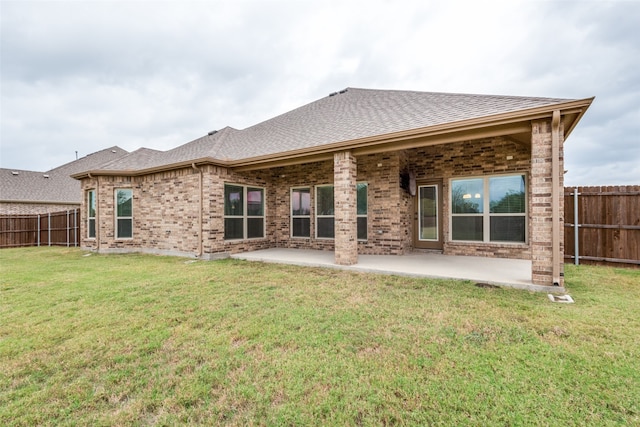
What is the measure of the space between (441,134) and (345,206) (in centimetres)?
257

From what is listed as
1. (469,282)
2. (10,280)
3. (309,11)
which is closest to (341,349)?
(469,282)

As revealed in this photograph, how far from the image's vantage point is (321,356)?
2.51 m

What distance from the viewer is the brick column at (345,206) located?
21.0 feet

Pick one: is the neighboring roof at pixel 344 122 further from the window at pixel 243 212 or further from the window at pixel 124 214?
the window at pixel 243 212

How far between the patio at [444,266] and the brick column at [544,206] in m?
0.33

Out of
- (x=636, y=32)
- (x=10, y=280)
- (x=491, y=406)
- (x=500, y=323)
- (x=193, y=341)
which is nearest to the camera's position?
(x=491, y=406)

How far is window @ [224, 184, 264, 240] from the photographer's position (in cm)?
853

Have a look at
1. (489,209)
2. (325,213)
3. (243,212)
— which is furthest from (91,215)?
(489,209)

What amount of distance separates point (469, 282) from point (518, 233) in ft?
11.2

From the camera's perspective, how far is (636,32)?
9180 millimetres

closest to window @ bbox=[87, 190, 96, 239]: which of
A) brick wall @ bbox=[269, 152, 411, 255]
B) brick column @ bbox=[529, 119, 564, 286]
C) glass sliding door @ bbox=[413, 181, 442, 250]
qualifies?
brick wall @ bbox=[269, 152, 411, 255]

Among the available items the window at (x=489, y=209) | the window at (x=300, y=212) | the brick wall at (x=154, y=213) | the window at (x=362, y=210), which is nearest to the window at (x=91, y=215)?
the brick wall at (x=154, y=213)

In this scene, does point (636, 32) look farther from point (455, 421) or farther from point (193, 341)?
point (193, 341)

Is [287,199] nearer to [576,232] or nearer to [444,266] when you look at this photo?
[444,266]
